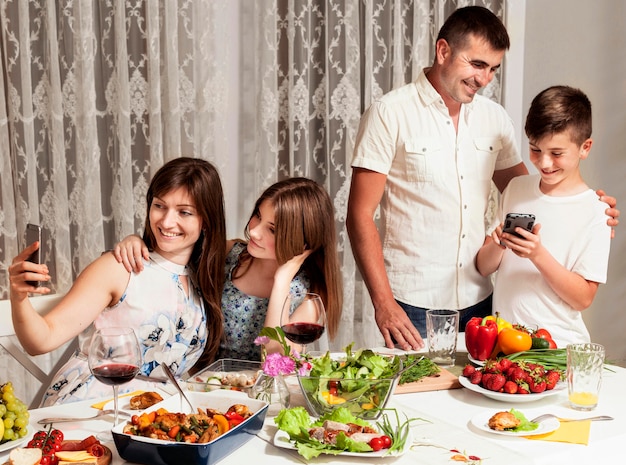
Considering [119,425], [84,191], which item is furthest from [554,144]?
[84,191]

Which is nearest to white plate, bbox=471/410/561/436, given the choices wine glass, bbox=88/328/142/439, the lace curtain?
wine glass, bbox=88/328/142/439

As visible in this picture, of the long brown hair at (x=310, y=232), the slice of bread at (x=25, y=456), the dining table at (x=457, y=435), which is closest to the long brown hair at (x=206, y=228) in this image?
the long brown hair at (x=310, y=232)

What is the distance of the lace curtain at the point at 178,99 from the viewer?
3.05m

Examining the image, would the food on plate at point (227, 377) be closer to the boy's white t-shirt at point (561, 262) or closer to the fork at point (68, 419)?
the fork at point (68, 419)

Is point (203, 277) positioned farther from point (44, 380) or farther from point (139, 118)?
point (139, 118)

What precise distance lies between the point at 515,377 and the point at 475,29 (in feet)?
3.89

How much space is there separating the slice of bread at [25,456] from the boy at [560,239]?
1349mm

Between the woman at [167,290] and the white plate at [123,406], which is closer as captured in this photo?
the white plate at [123,406]

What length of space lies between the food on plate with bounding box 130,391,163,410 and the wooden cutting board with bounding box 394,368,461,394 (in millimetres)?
534

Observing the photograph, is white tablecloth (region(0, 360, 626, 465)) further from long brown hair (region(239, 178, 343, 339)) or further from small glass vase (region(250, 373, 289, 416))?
long brown hair (region(239, 178, 343, 339))

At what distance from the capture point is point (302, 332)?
5.51 feet

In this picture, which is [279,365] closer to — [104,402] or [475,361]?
[104,402]

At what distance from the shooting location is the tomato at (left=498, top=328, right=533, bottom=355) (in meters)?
1.86

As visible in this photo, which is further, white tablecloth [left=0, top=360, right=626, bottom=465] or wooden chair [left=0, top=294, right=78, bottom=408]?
wooden chair [left=0, top=294, right=78, bottom=408]
